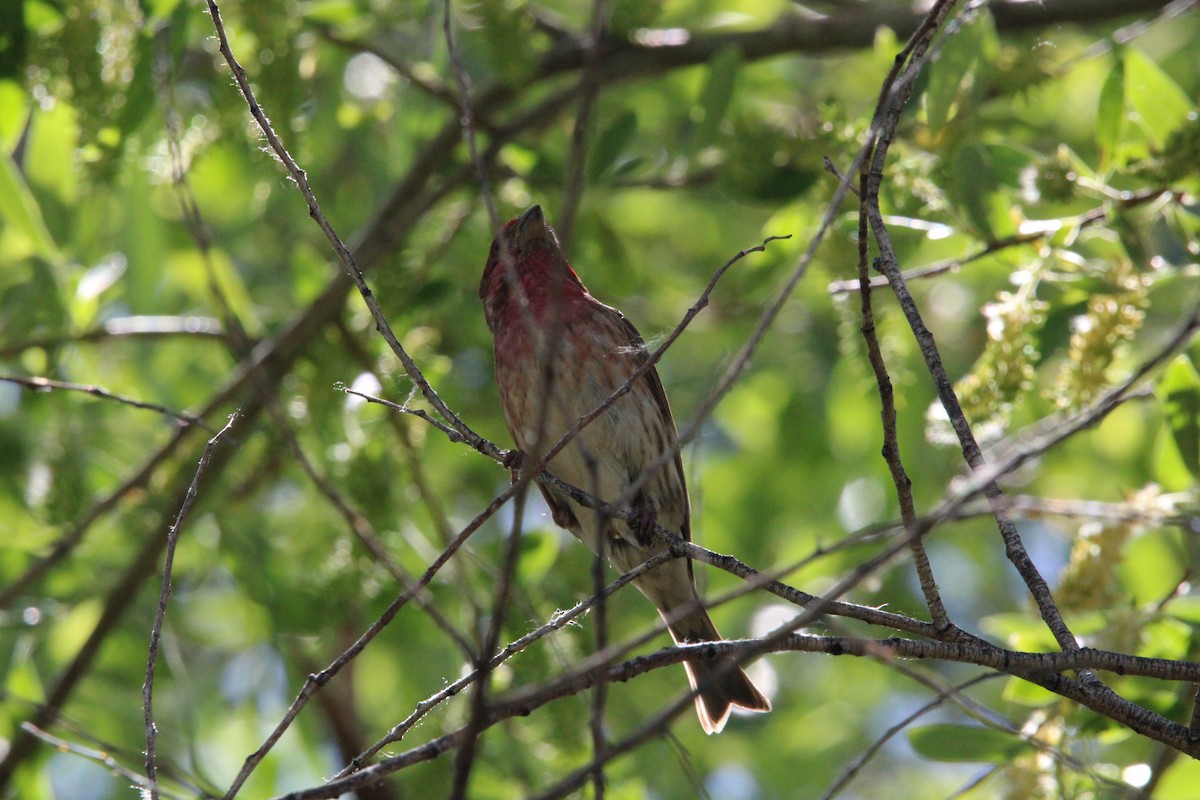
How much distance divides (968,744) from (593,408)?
2.07 m

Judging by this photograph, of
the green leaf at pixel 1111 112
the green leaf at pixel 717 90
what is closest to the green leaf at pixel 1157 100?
the green leaf at pixel 1111 112

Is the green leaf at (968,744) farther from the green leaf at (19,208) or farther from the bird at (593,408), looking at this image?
the green leaf at (19,208)

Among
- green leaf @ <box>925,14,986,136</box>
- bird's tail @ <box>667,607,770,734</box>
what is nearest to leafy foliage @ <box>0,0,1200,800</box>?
green leaf @ <box>925,14,986,136</box>

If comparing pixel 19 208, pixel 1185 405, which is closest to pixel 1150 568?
pixel 1185 405

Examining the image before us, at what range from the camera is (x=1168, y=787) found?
4477 millimetres

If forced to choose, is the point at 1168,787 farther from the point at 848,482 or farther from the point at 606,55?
the point at 606,55

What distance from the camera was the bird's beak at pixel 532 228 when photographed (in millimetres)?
5320

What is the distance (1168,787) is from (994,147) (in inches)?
93.8

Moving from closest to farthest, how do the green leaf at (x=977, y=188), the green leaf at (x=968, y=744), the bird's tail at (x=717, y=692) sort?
the green leaf at (x=968, y=744), the green leaf at (x=977, y=188), the bird's tail at (x=717, y=692)

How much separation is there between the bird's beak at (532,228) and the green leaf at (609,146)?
33 cm

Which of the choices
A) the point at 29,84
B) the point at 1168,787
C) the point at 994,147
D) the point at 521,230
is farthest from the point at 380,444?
the point at 1168,787

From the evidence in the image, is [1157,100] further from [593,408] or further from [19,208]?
[19,208]

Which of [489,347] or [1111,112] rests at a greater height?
[489,347]

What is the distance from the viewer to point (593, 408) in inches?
212
